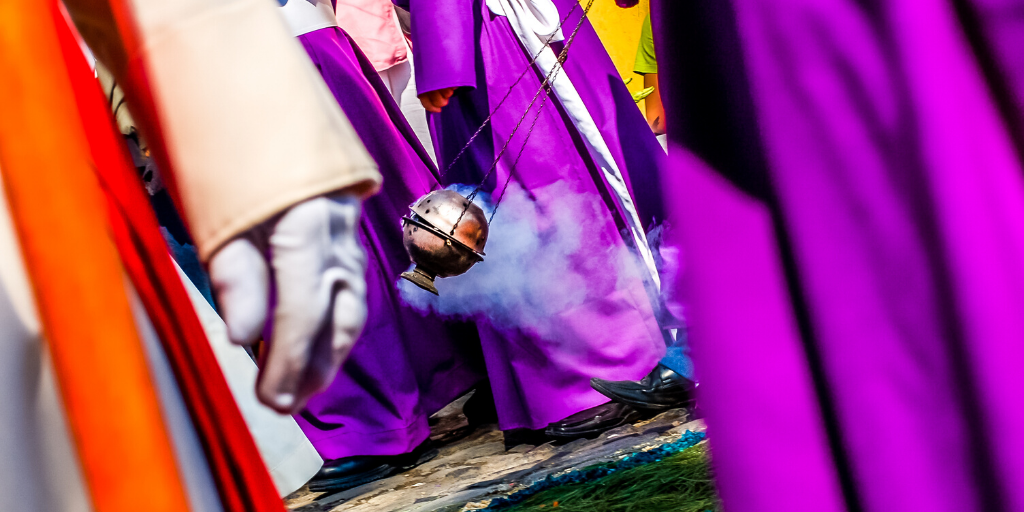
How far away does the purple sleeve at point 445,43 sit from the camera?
6.46 ft

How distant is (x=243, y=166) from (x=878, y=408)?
17.2 inches

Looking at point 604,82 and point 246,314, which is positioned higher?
point 604,82

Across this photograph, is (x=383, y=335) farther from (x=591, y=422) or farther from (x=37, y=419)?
(x=37, y=419)

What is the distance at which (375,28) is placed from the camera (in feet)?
9.12

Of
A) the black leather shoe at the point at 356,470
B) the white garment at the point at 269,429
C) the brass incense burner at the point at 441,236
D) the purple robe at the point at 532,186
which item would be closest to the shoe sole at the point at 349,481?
the black leather shoe at the point at 356,470

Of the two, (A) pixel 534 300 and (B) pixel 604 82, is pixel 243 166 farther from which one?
(B) pixel 604 82

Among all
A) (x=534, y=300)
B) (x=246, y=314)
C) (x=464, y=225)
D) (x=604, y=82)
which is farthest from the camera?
(x=604, y=82)

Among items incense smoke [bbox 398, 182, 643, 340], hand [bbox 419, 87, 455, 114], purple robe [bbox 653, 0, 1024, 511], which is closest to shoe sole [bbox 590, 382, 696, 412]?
incense smoke [bbox 398, 182, 643, 340]

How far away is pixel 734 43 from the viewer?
63 cm

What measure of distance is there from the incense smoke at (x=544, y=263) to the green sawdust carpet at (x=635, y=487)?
43 centimetres

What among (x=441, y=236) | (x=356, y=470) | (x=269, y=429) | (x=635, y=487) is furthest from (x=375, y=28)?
(x=269, y=429)

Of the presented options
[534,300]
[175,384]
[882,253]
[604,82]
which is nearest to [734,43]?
[882,253]

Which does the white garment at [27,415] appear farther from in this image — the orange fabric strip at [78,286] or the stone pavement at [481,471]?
the stone pavement at [481,471]

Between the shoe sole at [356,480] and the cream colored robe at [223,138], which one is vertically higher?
the cream colored robe at [223,138]
